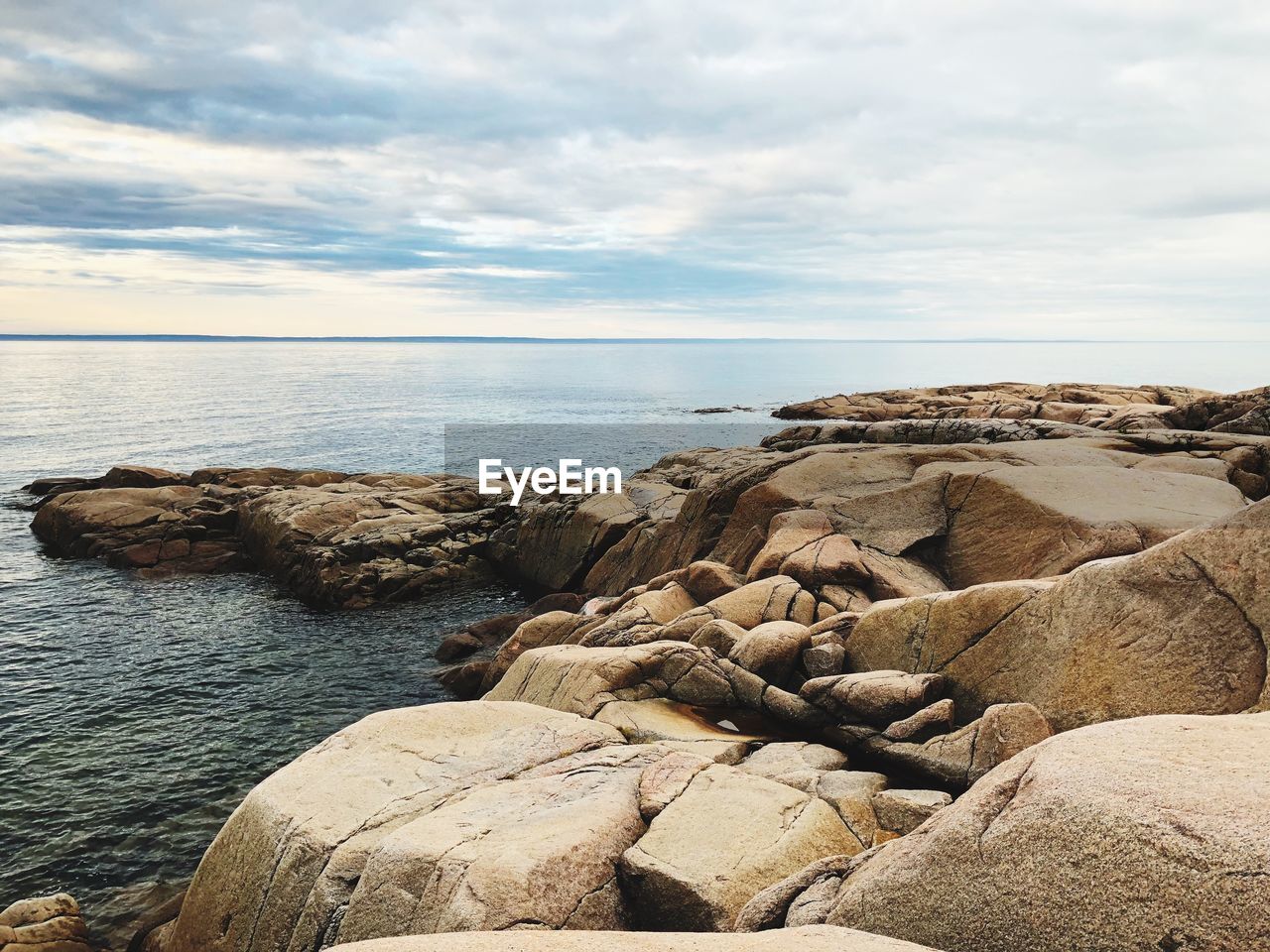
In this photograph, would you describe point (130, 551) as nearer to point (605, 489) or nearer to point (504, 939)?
point (605, 489)

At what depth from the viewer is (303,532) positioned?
115ft

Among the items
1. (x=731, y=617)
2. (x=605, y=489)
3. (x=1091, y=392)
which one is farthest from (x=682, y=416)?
(x=731, y=617)

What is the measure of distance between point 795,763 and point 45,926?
11.3 meters

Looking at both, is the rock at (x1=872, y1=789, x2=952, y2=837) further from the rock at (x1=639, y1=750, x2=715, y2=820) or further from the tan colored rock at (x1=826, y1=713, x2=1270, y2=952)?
the tan colored rock at (x1=826, y1=713, x2=1270, y2=952)

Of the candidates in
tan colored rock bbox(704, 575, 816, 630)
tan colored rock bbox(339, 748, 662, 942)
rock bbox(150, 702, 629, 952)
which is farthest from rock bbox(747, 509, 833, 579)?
tan colored rock bbox(339, 748, 662, 942)

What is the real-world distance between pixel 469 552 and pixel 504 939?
30.6 m

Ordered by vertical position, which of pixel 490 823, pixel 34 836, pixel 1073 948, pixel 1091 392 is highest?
pixel 1091 392

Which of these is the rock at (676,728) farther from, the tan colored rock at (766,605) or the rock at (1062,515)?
the rock at (1062,515)

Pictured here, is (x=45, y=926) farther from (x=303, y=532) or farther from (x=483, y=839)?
(x=303, y=532)

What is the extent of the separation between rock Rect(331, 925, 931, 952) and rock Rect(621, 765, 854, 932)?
2228 millimetres

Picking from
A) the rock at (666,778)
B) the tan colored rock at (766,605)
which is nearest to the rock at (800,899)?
the rock at (666,778)

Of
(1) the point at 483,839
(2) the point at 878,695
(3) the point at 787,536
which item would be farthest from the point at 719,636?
(1) the point at 483,839

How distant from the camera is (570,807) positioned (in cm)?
835

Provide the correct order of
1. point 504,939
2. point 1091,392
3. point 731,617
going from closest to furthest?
point 504,939
point 731,617
point 1091,392
